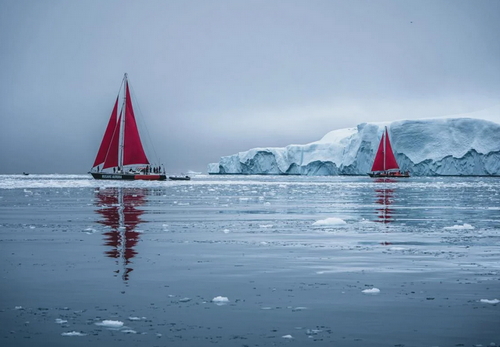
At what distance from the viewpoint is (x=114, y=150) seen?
65375mm

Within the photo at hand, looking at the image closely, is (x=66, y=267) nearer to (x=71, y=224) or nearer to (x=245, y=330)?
(x=245, y=330)

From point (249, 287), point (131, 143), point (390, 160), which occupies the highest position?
point (131, 143)

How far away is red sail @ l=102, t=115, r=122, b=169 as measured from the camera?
65062 mm

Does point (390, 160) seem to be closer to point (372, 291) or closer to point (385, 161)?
point (385, 161)

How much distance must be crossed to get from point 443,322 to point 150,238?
7.15m

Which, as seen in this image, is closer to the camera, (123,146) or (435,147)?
(123,146)

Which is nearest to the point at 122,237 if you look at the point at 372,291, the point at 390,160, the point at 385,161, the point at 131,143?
the point at 372,291

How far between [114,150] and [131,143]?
2.74 m

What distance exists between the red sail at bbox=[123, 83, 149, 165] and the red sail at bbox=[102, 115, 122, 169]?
141cm

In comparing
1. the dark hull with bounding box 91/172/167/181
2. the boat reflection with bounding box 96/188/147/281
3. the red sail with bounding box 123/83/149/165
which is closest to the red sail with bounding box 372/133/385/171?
the dark hull with bounding box 91/172/167/181

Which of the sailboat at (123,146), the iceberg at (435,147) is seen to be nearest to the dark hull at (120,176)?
the sailboat at (123,146)

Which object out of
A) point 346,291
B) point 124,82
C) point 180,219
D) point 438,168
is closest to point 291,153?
point 438,168

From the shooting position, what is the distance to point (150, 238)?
11.5m

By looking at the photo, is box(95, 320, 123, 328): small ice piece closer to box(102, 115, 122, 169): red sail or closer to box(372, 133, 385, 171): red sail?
box(102, 115, 122, 169): red sail
